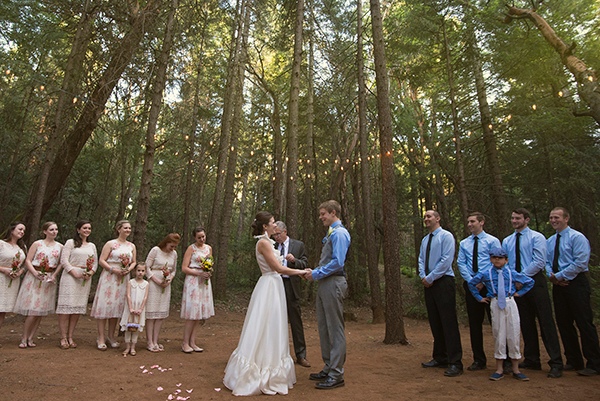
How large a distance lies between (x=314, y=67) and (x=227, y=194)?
6.13 meters

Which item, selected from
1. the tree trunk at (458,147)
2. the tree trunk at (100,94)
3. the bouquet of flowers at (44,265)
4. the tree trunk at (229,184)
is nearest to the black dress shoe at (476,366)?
the tree trunk at (458,147)

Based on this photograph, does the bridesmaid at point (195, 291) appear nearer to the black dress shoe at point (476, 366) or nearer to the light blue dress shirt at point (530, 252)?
the black dress shoe at point (476, 366)

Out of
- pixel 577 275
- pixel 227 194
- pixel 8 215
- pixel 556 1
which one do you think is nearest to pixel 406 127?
pixel 556 1

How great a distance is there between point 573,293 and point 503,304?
3.89 feet

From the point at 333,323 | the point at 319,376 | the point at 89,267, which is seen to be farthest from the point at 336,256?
the point at 89,267

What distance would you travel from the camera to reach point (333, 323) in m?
4.30

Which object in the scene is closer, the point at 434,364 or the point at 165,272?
the point at 434,364

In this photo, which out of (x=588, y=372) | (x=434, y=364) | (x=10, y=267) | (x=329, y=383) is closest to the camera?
(x=329, y=383)

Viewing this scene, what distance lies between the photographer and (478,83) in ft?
36.9

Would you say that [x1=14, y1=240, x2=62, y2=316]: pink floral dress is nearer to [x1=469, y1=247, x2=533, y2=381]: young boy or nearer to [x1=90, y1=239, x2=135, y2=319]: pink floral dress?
[x1=90, y1=239, x2=135, y2=319]: pink floral dress

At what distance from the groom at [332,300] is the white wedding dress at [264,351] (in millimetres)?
432

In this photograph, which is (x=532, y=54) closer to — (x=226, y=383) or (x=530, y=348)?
(x=530, y=348)

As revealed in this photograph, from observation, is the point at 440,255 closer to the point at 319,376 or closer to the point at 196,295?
the point at 319,376

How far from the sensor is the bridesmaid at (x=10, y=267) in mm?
5531
